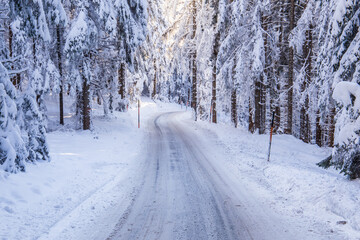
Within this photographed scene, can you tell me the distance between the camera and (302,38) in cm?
1488

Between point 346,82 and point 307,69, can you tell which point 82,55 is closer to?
point 346,82

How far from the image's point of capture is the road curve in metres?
4.62

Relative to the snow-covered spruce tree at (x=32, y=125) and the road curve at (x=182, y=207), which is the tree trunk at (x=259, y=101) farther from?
the snow-covered spruce tree at (x=32, y=125)

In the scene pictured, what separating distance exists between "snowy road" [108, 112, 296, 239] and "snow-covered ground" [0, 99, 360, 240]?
0.36m

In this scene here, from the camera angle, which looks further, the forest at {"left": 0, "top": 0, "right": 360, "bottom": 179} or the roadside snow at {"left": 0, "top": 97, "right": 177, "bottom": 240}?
the forest at {"left": 0, "top": 0, "right": 360, "bottom": 179}

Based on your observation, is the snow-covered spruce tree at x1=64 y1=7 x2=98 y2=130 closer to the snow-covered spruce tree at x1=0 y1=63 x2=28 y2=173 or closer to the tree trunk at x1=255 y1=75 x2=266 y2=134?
the snow-covered spruce tree at x1=0 y1=63 x2=28 y2=173

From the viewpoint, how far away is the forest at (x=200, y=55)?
661 cm

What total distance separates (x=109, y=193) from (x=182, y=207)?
1978mm

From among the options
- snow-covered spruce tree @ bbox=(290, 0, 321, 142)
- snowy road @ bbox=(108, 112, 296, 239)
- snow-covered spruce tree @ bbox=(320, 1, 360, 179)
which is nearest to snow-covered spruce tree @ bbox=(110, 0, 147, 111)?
snowy road @ bbox=(108, 112, 296, 239)

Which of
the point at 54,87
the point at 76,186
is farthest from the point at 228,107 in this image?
Answer: the point at 76,186

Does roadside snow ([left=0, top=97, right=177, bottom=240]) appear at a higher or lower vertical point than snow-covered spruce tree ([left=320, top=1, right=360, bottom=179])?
lower

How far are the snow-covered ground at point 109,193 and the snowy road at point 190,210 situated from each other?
36cm

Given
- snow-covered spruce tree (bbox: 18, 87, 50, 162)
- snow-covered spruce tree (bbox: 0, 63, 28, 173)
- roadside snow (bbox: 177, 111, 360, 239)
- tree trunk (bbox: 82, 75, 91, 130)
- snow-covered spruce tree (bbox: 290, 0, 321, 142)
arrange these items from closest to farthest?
roadside snow (bbox: 177, 111, 360, 239) → snow-covered spruce tree (bbox: 0, 63, 28, 173) → snow-covered spruce tree (bbox: 18, 87, 50, 162) → snow-covered spruce tree (bbox: 290, 0, 321, 142) → tree trunk (bbox: 82, 75, 91, 130)

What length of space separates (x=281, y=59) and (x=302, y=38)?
3.44 metres
